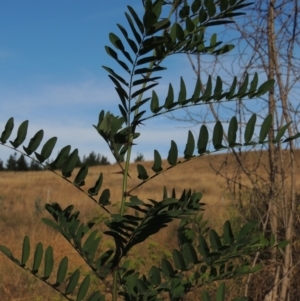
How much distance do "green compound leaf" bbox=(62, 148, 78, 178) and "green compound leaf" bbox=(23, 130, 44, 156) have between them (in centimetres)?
8

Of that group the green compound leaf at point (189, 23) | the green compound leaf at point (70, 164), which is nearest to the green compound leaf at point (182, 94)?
the green compound leaf at point (189, 23)

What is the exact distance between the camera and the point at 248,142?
4.30ft

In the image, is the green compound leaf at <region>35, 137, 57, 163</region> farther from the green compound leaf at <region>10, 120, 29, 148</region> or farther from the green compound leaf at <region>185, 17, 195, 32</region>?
the green compound leaf at <region>185, 17, 195, 32</region>

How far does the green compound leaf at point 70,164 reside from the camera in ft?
4.20

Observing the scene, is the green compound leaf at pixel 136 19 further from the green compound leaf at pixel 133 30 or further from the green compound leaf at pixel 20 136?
the green compound leaf at pixel 20 136

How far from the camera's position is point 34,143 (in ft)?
4.22

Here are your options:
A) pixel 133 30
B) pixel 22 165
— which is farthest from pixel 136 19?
pixel 22 165

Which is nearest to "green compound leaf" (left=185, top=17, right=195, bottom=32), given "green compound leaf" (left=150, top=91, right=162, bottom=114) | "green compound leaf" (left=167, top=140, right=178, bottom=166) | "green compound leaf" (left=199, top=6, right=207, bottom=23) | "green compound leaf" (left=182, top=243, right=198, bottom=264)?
"green compound leaf" (left=199, top=6, right=207, bottom=23)

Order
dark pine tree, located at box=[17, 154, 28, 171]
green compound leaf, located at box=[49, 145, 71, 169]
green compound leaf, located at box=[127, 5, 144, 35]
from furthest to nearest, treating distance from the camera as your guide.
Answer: dark pine tree, located at box=[17, 154, 28, 171]
green compound leaf, located at box=[49, 145, 71, 169]
green compound leaf, located at box=[127, 5, 144, 35]

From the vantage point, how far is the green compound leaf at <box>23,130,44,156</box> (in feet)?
4.21

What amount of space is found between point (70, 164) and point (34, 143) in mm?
94

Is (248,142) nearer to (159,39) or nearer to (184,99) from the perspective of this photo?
→ (184,99)

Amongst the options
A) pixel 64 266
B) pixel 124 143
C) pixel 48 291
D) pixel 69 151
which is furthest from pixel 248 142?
pixel 48 291

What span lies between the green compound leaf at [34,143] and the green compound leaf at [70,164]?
0.08 meters
